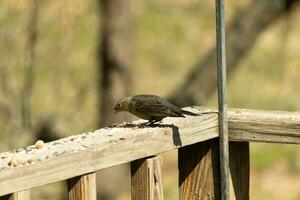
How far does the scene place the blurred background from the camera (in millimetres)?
7195

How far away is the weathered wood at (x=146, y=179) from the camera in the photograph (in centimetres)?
253

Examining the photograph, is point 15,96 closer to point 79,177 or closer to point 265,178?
point 265,178

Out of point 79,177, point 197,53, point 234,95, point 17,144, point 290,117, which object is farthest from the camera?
point 197,53

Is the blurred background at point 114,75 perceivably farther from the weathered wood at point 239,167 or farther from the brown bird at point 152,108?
the weathered wood at point 239,167

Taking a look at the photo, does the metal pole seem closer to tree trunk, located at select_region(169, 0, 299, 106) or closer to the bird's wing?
the bird's wing

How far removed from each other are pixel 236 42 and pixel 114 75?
142 centimetres

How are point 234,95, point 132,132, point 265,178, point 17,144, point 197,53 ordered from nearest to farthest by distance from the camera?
point 132,132 < point 17,144 < point 265,178 < point 234,95 < point 197,53

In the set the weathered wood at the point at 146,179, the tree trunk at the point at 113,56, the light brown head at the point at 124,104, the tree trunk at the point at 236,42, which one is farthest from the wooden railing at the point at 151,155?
the tree trunk at the point at 113,56

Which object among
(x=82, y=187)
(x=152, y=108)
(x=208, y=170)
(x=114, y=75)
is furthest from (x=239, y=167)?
(x=114, y=75)

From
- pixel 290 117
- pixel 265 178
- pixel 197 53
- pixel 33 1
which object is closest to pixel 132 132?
pixel 290 117

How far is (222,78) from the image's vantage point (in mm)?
2590

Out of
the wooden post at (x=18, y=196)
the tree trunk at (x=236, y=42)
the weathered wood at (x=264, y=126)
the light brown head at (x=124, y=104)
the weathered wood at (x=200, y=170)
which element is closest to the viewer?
the wooden post at (x=18, y=196)

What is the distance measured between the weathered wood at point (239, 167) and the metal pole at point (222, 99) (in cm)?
14

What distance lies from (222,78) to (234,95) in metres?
9.63
